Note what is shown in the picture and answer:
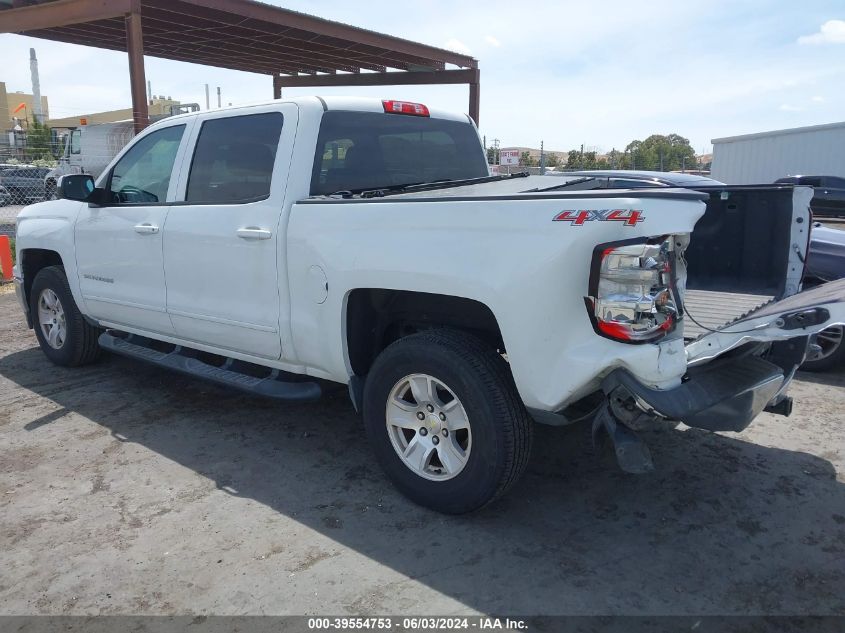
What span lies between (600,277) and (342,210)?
56.4 inches

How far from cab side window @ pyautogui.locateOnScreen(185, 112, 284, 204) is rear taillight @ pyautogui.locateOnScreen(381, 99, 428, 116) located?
733 mm

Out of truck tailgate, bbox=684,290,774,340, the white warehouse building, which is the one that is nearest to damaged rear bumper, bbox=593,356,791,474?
truck tailgate, bbox=684,290,774,340

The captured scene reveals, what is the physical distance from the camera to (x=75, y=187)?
4926 mm

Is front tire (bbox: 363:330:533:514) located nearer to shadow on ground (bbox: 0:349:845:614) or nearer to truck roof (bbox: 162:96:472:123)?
A: shadow on ground (bbox: 0:349:845:614)

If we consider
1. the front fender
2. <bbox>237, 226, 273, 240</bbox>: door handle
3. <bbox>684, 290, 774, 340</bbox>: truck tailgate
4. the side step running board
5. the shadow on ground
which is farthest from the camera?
the front fender

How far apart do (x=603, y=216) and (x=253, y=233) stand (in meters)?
2.08

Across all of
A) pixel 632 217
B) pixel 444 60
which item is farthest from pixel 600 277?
pixel 444 60

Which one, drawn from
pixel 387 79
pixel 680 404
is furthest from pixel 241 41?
pixel 680 404

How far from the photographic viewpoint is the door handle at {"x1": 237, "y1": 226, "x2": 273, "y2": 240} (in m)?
3.81

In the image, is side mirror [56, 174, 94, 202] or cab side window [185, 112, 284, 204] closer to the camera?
cab side window [185, 112, 284, 204]

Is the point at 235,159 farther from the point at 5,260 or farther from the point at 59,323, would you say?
the point at 5,260

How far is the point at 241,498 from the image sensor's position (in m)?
3.61

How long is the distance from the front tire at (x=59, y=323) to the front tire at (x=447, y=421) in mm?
3368

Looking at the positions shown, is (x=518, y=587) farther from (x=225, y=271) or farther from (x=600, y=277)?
(x=225, y=271)
